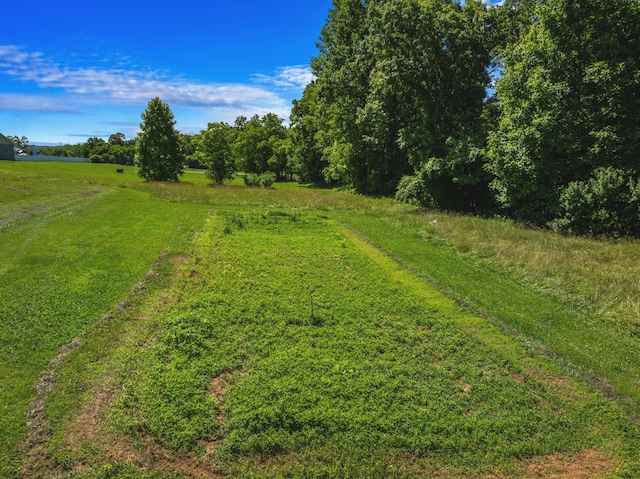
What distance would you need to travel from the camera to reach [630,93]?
17.9m

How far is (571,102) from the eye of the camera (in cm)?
1844

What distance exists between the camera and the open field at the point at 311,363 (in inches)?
183

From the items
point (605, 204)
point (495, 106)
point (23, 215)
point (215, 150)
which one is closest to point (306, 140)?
point (215, 150)

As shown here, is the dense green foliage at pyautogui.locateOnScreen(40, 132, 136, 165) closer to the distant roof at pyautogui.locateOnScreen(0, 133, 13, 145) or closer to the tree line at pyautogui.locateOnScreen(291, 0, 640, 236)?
the distant roof at pyautogui.locateOnScreen(0, 133, 13, 145)

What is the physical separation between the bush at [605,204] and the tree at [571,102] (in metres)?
0.15

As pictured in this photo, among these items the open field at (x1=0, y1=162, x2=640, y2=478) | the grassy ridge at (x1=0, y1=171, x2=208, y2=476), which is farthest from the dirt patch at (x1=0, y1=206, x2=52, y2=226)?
the open field at (x1=0, y1=162, x2=640, y2=478)

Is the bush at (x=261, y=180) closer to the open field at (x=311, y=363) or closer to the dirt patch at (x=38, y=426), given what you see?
the open field at (x=311, y=363)

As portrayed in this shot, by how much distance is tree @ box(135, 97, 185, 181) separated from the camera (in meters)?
51.2

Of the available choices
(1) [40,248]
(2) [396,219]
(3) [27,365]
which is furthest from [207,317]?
(2) [396,219]

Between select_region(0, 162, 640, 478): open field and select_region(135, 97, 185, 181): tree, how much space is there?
139ft

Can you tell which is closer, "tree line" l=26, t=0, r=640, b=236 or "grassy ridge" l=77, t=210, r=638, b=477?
"grassy ridge" l=77, t=210, r=638, b=477

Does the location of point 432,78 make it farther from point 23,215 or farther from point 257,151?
point 257,151

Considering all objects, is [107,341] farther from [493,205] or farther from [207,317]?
[493,205]

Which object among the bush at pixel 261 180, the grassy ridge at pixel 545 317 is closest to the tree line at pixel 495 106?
the grassy ridge at pixel 545 317
